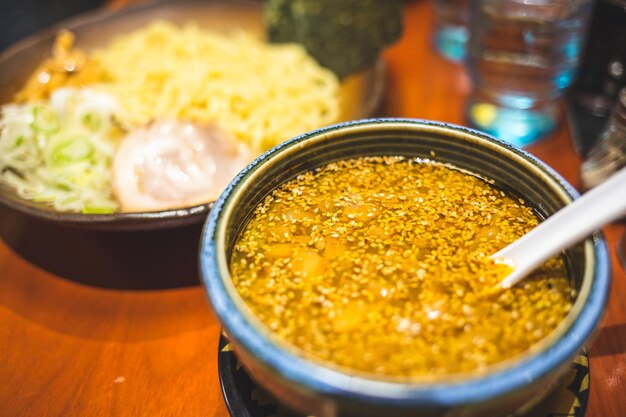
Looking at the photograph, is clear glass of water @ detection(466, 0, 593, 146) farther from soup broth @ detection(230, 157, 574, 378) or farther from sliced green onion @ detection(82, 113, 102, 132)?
sliced green onion @ detection(82, 113, 102, 132)

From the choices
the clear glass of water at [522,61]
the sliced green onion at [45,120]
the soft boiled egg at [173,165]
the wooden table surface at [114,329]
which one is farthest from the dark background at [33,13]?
the clear glass of water at [522,61]

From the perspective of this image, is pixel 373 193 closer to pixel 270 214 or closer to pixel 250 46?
pixel 270 214

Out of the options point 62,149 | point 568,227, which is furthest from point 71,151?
point 568,227

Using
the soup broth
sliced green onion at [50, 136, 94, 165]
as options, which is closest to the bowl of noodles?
sliced green onion at [50, 136, 94, 165]

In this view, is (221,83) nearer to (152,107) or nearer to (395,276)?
(152,107)

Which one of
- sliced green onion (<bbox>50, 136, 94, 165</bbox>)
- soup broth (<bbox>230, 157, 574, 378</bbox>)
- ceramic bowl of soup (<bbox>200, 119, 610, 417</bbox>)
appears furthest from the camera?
sliced green onion (<bbox>50, 136, 94, 165</bbox>)

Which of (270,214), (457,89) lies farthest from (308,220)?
(457,89)

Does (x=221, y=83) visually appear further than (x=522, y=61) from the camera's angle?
Yes
